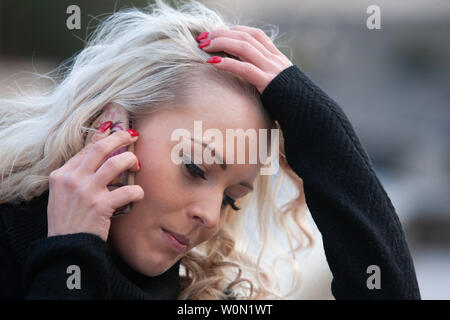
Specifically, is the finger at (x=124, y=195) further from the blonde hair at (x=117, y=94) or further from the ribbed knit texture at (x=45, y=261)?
the blonde hair at (x=117, y=94)

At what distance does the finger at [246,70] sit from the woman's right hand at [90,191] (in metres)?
0.45

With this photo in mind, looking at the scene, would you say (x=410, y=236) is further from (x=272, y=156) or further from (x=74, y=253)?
(x=74, y=253)

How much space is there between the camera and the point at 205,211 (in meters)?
1.77

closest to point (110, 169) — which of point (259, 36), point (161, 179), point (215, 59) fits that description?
point (161, 179)

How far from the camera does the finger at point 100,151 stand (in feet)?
5.43

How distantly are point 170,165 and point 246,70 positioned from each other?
0.45m

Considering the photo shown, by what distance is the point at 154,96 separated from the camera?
1.84 meters

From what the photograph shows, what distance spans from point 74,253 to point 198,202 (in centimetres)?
47

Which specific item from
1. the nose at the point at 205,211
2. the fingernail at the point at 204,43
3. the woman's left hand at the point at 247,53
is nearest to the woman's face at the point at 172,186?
the nose at the point at 205,211

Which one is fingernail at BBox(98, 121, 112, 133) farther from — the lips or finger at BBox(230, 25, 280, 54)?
finger at BBox(230, 25, 280, 54)

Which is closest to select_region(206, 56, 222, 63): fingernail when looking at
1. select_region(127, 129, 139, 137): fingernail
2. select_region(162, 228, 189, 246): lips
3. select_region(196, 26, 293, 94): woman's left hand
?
select_region(196, 26, 293, 94): woman's left hand

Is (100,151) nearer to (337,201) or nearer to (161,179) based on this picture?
(161,179)
